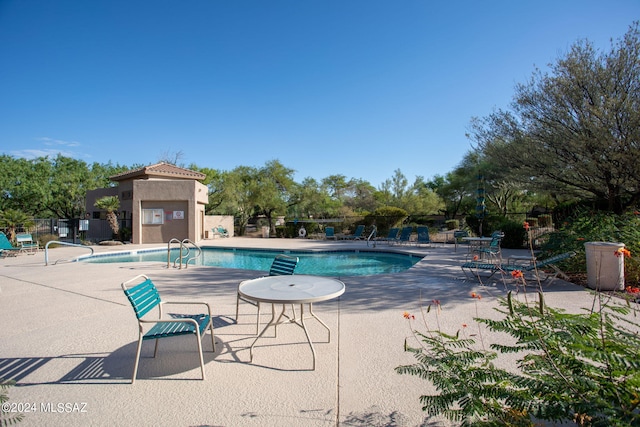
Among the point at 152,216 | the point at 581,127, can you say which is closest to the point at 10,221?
the point at 152,216

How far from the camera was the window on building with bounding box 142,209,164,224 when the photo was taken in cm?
1848

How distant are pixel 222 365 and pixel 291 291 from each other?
0.91m

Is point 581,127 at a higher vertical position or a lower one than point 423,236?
higher

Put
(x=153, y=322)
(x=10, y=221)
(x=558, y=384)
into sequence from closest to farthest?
(x=558, y=384)
(x=153, y=322)
(x=10, y=221)

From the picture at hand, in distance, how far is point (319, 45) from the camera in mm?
13586

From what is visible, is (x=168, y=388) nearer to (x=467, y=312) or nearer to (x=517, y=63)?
(x=467, y=312)

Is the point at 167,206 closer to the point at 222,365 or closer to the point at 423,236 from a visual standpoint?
the point at 423,236

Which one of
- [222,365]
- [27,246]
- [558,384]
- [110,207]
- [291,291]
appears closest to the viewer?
[558,384]

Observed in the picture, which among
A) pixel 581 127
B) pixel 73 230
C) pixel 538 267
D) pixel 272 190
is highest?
pixel 272 190

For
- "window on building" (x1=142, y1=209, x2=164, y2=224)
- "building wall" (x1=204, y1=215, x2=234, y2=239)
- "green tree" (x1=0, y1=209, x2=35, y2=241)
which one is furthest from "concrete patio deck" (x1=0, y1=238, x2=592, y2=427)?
"building wall" (x1=204, y1=215, x2=234, y2=239)

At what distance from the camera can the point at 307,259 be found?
13.3 meters

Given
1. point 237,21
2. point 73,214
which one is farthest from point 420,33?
point 73,214

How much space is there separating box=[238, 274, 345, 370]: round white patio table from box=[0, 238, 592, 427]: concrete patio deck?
0.29 m

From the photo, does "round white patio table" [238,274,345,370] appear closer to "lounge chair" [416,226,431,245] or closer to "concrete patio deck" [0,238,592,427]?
"concrete patio deck" [0,238,592,427]
